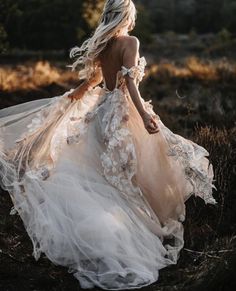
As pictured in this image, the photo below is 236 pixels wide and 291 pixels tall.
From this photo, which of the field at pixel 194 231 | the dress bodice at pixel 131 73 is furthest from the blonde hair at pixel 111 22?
the field at pixel 194 231

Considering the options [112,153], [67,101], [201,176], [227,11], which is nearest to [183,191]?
[201,176]

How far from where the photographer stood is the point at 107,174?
5145 millimetres

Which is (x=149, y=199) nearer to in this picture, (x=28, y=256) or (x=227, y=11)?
(x=28, y=256)

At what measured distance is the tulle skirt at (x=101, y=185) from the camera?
4.59 m

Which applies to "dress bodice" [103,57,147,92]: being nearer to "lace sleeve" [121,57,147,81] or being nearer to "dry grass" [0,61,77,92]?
"lace sleeve" [121,57,147,81]

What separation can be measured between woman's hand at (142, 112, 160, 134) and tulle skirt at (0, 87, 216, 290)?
287 mm

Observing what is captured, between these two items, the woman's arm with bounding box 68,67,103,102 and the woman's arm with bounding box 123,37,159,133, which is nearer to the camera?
the woman's arm with bounding box 123,37,159,133

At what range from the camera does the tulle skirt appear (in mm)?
4586

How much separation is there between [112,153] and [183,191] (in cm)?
73

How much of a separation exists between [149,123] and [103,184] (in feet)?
2.01

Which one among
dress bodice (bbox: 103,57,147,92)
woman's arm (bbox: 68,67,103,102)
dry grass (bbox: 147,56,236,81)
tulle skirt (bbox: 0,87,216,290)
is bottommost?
dry grass (bbox: 147,56,236,81)

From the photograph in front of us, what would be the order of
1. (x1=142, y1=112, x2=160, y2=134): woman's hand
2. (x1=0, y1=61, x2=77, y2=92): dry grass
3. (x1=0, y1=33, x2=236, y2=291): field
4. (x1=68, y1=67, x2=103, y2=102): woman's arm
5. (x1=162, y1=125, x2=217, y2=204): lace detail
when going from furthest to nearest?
(x1=0, y1=61, x2=77, y2=92): dry grass → (x1=68, y1=67, x2=103, y2=102): woman's arm → (x1=162, y1=125, x2=217, y2=204): lace detail → (x1=142, y1=112, x2=160, y2=134): woman's hand → (x1=0, y1=33, x2=236, y2=291): field

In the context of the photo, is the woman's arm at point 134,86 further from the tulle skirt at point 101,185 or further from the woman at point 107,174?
the tulle skirt at point 101,185

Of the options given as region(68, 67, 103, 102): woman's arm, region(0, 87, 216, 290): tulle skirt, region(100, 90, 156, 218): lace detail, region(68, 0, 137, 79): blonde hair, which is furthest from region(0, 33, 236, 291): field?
region(68, 0, 137, 79): blonde hair
